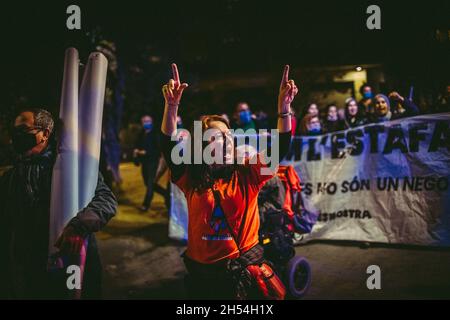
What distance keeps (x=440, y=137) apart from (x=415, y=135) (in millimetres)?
330

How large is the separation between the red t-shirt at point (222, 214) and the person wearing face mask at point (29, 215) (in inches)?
25.3

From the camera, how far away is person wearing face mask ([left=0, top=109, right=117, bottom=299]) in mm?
2904

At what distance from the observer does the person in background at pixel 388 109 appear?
5949 mm

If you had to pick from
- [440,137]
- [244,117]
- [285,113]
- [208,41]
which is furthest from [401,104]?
[208,41]

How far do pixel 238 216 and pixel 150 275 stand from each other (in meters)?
3.29

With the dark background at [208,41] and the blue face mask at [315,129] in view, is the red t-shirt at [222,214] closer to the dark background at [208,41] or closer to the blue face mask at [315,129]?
the dark background at [208,41]

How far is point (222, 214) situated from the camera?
2.91 meters

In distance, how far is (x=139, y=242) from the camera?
7426mm

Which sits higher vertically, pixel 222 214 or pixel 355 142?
pixel 355 142

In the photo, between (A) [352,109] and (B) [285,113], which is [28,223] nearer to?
(B) [285,113]

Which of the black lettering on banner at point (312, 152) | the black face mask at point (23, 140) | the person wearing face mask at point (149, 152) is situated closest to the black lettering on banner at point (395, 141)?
the black lettering on banner at point (312, 152)

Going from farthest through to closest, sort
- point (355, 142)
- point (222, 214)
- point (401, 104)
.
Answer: point (355, 142)
point (401, 104)
point (222, 214)
